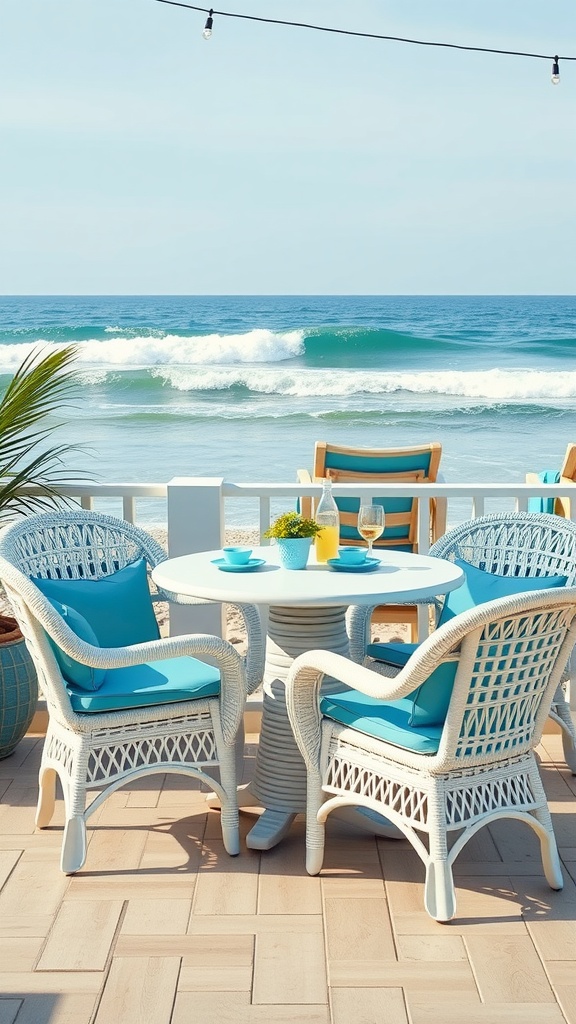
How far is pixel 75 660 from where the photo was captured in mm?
2625

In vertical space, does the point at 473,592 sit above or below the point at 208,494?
below

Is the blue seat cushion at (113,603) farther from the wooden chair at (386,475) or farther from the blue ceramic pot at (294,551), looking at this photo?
the wooden chair at (386,475)

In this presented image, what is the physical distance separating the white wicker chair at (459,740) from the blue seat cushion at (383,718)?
21 mm

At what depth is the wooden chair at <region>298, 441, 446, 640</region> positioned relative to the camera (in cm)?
432

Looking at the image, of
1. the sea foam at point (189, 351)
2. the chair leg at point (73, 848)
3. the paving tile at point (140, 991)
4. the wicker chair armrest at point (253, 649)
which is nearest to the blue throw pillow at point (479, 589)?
the wicker chair armrest at point (253, 649)

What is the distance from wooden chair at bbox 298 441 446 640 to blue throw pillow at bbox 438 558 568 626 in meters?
1.13

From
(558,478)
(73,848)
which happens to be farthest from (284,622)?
(558,478)

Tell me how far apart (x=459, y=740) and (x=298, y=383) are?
16.5 metres
